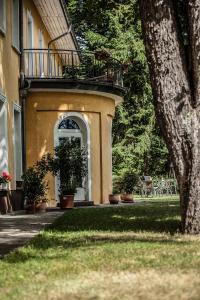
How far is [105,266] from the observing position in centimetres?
595

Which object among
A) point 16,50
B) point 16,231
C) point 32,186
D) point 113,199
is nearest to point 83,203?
point 113,199

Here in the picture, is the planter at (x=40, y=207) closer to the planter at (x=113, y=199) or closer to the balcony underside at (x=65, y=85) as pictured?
the balcony underside at (x=65, y=85)

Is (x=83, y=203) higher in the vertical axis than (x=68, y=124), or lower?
lower

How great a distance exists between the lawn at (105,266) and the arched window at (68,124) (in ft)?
35.6

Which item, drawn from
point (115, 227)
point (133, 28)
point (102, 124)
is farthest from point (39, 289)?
point (133, 28)

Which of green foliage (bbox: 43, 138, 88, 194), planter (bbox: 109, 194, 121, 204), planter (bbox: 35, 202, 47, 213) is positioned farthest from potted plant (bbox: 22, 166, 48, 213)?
planter (bbox: 109, 194, 121, 204)

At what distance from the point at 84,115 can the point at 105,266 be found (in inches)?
560

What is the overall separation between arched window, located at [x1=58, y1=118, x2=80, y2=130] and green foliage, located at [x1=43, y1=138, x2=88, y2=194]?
8.40ft

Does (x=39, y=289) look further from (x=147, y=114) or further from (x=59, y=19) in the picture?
(x=147, y=114)

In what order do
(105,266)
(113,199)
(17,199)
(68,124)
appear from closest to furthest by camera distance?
1. (105,266)
2. (17,199)
3. (68,124)
4. (113,199)

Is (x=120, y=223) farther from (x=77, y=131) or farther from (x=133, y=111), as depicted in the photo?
(x=133, y=111)

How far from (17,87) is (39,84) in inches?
40.2

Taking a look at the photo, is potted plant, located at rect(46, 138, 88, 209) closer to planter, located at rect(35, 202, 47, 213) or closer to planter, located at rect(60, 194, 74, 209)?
planter, located at rect(60, 194, 74, 209)

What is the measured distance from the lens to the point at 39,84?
743 inches
